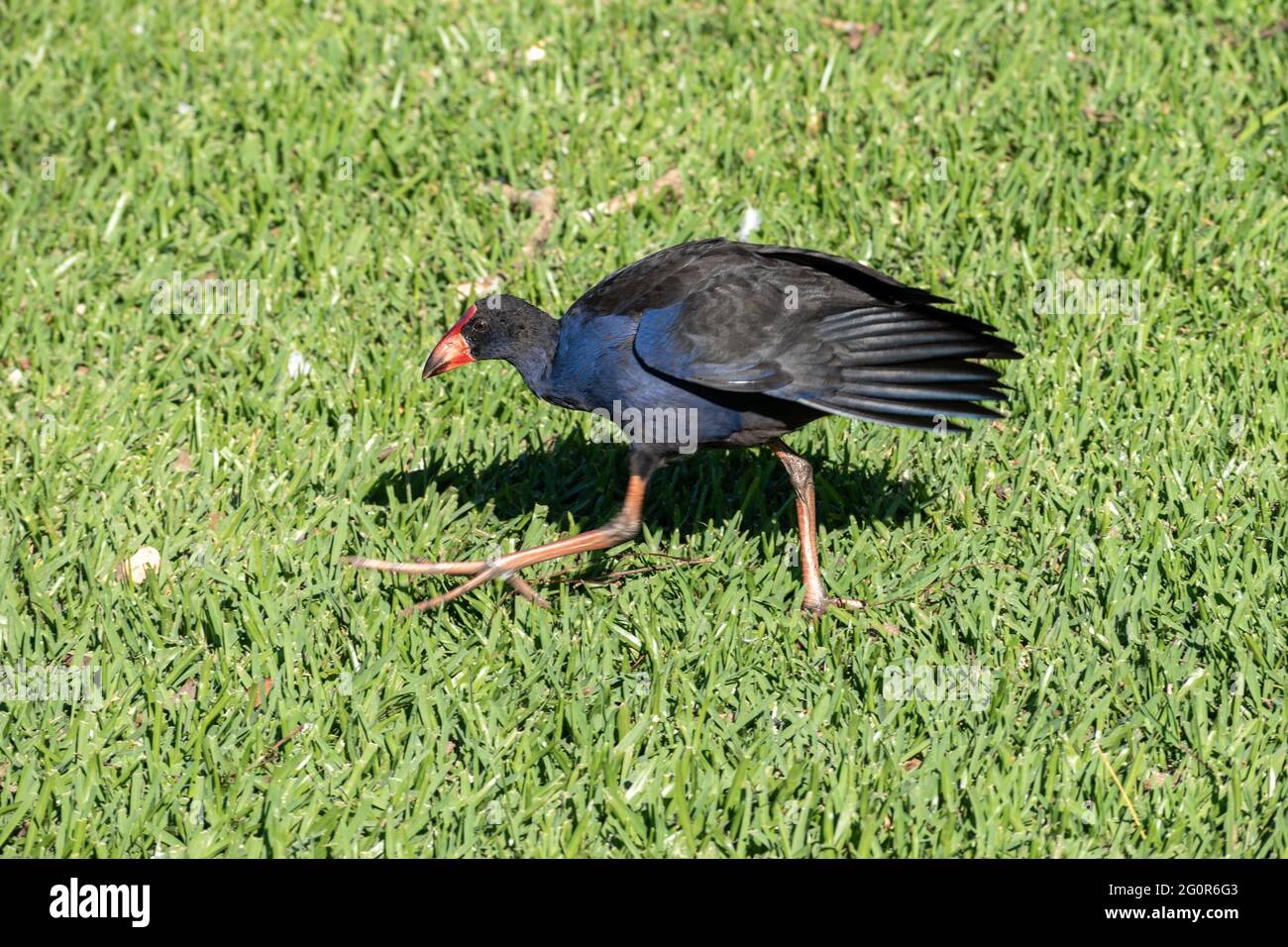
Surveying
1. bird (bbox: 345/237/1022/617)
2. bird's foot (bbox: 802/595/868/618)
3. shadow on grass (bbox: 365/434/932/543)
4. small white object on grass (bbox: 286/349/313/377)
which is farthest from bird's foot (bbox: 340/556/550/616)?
small white object on grass (bbox: 286/349/313/377)

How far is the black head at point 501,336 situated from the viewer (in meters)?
4.81

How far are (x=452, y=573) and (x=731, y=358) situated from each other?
117 centimetres

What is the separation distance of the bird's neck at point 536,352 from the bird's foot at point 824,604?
1.13 meters

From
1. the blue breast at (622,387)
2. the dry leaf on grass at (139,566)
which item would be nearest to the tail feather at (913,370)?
the blue breast at (622,387)

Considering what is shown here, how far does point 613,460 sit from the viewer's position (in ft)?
17.8

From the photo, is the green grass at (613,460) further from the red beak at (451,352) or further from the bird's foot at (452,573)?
the red beak at (451,352)

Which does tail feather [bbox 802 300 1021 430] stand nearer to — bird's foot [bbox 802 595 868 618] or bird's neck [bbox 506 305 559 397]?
bird's foot [bbox 802 595 868 618]

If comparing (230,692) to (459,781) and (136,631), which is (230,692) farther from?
(459,781)

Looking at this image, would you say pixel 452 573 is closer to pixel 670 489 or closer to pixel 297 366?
pixel 670 489

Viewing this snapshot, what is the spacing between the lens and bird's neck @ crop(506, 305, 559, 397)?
480 cm

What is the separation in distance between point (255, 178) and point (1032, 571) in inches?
163

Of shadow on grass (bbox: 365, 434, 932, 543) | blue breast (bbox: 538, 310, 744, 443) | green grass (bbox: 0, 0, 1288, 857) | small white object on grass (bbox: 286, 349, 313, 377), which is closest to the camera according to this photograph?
green grass (bbox: 0, 0, 1288, 857)

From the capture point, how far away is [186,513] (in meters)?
5.12

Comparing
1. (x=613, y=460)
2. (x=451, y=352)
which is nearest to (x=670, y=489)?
(x=613, y=460)
